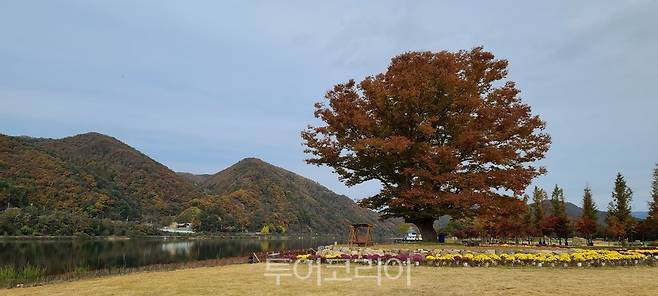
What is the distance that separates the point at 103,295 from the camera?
1180cm

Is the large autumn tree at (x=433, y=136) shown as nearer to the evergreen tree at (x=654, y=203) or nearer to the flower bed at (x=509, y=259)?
the flower bed at (x=509, y=259)

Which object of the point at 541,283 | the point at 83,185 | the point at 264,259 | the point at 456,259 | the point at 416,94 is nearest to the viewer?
the point at 541,283

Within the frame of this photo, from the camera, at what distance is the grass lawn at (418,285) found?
11.7m

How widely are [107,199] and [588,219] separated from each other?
110585mm

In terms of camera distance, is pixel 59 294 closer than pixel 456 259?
Yes

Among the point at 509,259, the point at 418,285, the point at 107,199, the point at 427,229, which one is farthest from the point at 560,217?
the point at 107,199

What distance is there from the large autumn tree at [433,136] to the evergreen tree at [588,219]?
2579cm

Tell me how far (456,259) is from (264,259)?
9.52 metres

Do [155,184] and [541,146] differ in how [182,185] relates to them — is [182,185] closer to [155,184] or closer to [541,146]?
[155,184]

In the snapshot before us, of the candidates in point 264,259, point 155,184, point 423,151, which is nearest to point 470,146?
point 423,151

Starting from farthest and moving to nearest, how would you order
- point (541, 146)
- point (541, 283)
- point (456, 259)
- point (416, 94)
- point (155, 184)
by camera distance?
1. point (155, 184)
2. point (541, 146)
3. point (416, 94)
4. point (456, 259)
5. point (541, 283)

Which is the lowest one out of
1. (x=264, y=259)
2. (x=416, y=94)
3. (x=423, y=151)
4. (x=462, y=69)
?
(x=264, y=259)

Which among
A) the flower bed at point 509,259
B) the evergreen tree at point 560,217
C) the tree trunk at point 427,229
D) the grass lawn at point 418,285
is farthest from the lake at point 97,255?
the evergreen tree at point 560,217

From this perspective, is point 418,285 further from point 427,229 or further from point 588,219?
point 588,219
